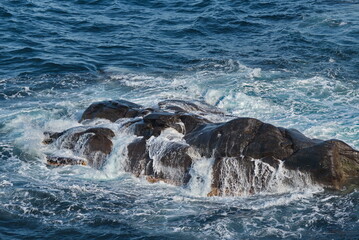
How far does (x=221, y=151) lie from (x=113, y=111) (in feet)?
13.1

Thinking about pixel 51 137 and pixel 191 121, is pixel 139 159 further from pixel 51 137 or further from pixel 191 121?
pixel 51 137

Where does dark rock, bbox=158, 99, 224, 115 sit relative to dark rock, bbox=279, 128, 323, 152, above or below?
below

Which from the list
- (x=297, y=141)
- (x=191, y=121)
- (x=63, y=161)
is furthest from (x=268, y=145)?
(x=63, y=161)

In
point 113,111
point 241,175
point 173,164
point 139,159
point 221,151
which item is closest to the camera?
point 241,175

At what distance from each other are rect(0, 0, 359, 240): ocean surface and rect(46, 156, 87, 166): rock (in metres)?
0.26

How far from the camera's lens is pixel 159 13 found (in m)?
30.7

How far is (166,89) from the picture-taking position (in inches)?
770

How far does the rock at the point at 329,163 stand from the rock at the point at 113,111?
4.73 m

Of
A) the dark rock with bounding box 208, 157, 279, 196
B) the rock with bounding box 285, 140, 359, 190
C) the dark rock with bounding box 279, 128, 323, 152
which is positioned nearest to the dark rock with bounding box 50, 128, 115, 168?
the dark rock with bounding box 208, 157, 279, 196

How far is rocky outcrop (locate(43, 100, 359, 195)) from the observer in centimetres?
1250

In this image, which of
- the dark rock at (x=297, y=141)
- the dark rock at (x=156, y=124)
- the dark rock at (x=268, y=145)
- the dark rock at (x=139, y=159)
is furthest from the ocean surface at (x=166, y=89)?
the dark rock at (x=297, y=141)

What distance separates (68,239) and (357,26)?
1974 cm

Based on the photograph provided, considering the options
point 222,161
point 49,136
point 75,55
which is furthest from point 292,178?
point 75,55

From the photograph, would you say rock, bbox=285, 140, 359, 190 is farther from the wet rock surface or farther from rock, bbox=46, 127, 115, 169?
the wet rock surface
